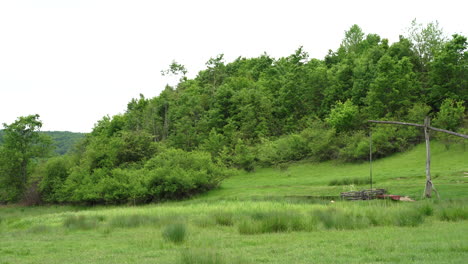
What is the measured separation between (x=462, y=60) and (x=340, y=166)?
2004 cm

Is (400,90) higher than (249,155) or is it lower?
higher

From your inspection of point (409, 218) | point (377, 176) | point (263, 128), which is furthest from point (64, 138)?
point (409, 218)

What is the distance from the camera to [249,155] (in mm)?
58781

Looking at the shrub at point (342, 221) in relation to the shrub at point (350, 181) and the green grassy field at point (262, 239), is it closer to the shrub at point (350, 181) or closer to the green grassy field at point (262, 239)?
the green grassy field at point (262, 239)

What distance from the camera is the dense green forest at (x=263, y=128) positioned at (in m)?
47.7

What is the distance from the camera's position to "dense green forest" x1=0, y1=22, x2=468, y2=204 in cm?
4770

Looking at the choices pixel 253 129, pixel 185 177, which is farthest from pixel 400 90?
pixel 185 177

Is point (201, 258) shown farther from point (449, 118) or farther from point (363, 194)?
point (449, 118)

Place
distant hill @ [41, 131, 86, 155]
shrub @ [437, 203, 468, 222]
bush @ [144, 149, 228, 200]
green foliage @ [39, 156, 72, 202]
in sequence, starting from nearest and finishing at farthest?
shrub @ [437, 203, 468, 222]
bush @ [144, 149, 228, 200]
green foliage @ [39, 156, 72, 202]
distant hill @ [41, 131, 86, 155]

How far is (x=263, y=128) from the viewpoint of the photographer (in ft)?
220

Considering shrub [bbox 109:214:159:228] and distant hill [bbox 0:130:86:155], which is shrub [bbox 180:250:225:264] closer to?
shrub [bbox 109:214:159:228]

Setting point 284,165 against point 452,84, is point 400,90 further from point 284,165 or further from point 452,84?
point 284,165

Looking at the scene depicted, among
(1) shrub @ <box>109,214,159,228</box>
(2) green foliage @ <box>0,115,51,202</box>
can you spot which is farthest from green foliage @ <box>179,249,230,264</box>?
(2) green foliage @ <box>0,115,51,202</box>

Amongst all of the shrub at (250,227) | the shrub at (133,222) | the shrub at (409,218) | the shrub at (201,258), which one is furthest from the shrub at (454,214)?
the shrub at (133,222)
